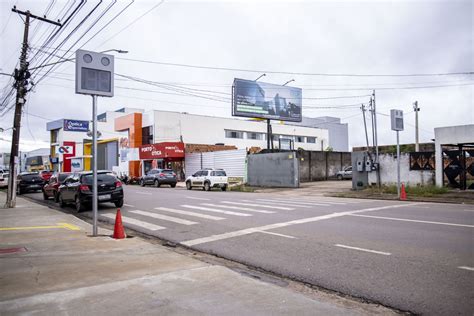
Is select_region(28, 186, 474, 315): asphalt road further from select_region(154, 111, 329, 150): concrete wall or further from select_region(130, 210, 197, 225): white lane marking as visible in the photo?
select_region(154, 111, 329, 150): concrete wall

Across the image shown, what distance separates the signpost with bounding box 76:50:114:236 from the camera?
9.14 m

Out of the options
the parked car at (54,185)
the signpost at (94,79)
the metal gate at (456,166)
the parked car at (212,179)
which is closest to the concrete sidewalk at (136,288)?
the signpost at (94,79)

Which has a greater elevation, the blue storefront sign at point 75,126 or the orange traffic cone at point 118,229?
the blue storefront sign at point 75,126

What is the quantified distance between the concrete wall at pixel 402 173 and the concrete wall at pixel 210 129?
32.5 metres

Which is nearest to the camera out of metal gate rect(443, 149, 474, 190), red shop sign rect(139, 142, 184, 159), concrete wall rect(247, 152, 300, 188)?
metal gate rect(443, 149, 474, 190)

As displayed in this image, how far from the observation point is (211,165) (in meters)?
40.3

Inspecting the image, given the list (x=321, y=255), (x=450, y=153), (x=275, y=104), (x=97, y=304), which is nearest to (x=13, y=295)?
(x=97, y=304)

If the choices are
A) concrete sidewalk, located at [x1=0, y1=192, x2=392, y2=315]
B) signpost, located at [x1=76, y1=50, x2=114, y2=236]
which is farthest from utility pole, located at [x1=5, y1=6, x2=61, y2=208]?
concrete sidewalk, located at [x1=0, y1=192, x2=392, y2=315]

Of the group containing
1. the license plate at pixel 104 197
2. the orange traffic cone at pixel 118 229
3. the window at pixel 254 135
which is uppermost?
the window at pixel 254 135

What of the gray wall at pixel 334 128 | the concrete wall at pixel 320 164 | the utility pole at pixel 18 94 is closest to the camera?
the utility pole at pixel 18 94

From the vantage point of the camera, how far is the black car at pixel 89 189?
50.4 ft

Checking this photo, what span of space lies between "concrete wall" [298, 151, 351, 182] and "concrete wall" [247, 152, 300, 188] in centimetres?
432

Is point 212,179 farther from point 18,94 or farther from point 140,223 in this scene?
point 140,223

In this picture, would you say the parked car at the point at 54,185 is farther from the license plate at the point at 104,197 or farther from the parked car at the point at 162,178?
the parked car at the point at 162,178
